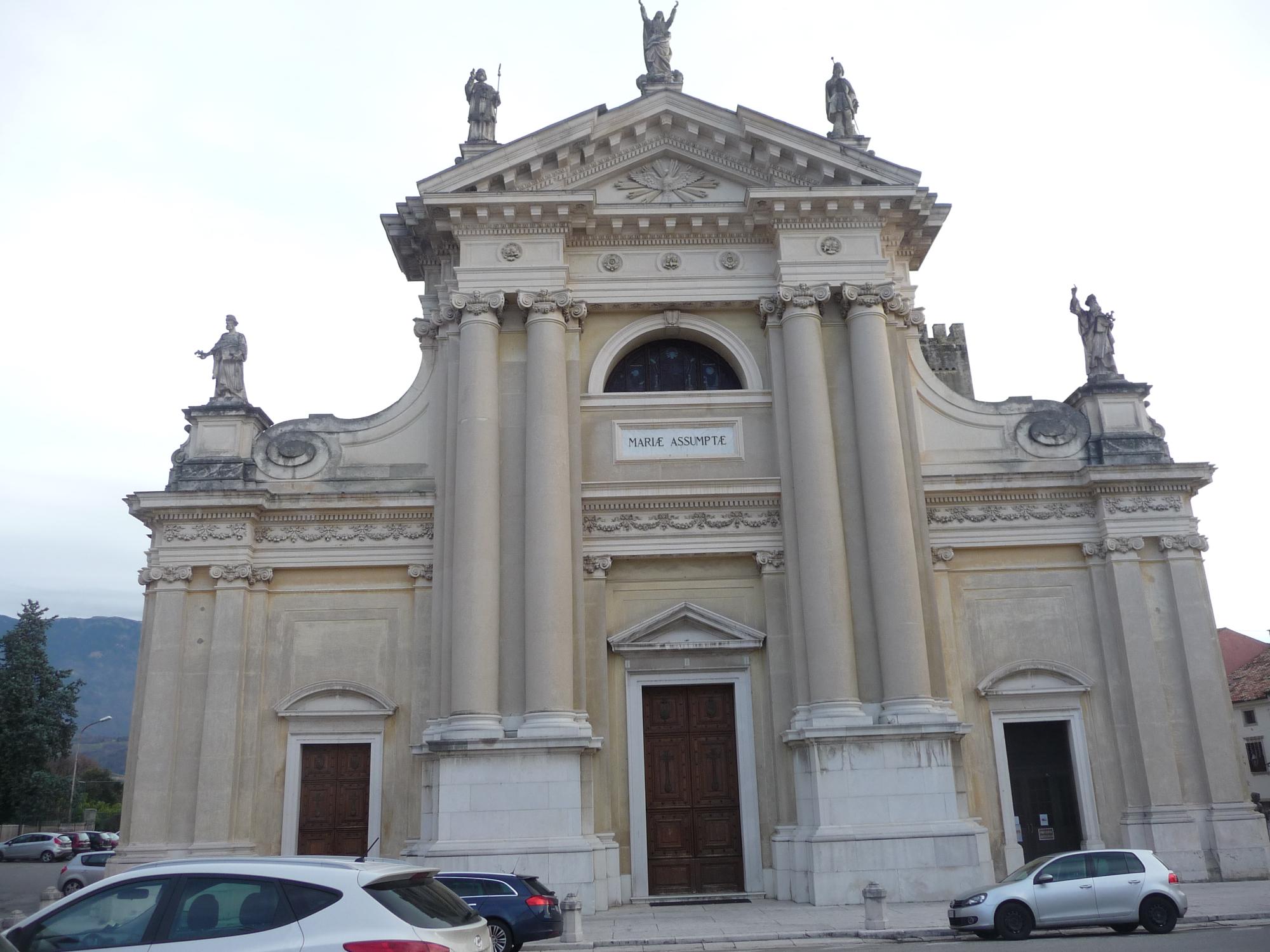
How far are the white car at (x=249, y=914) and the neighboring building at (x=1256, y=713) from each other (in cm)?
4909

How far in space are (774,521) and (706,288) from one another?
Result: 506 cm

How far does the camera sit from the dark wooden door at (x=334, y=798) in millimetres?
19766

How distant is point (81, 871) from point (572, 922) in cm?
1735

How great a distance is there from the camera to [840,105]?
23797 millimetres

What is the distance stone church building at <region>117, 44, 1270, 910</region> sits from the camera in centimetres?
1903

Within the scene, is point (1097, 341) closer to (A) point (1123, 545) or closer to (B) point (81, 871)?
(A) point (1123, 545)

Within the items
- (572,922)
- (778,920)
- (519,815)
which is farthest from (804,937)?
(519,815)

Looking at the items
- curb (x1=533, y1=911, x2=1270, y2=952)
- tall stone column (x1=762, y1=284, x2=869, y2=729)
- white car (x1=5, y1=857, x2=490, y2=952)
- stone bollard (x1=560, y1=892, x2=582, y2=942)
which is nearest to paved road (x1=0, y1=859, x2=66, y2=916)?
stone bollard (x1=560, y1=892, x2=582, y2=942)

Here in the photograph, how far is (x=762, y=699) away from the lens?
20328mm

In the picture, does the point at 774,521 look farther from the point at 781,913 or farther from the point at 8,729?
the point at 8,729

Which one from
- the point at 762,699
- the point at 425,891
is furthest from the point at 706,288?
the point at 425,891

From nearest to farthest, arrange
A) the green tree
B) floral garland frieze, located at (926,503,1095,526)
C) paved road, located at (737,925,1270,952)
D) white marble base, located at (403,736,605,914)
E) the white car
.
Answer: the white car, paved road, located at (737,925,1270,952), white marble base, located at (403,736,605,914), floral garland frieze, located at (926,503,1095,526), the green tree

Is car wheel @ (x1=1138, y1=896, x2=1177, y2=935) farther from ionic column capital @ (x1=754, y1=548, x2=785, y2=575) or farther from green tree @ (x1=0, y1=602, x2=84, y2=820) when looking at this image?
green tree @ (x1=0, y1=602, x2=84, y2=820)

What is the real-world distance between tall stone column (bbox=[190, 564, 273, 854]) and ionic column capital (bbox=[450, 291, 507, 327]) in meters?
6.34
